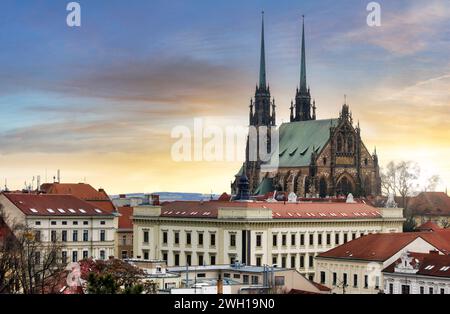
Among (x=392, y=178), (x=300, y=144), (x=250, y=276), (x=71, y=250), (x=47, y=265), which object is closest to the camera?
(x=47, y=265)

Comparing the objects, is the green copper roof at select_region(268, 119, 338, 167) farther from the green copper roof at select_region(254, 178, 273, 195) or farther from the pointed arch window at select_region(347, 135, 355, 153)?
the green copper roof at select_region(254, 178, 273, 195)

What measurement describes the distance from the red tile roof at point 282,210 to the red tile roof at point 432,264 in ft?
76.5

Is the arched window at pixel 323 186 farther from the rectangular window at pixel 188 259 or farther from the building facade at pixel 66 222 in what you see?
the building facade at pixel 66 222

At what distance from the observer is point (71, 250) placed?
72688 mm

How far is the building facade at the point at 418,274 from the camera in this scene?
52906 mm

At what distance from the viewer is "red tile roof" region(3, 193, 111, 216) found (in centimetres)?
7275

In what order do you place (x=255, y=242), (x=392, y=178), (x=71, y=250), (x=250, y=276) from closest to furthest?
(x=250, y=276) → (x=71, y=250) → (x=255, y=242) → (x=392, y=178)

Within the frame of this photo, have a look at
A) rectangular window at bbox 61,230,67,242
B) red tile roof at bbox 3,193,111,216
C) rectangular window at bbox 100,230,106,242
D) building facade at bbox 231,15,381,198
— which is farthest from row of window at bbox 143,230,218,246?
building facade at bbox 231,15,381,198

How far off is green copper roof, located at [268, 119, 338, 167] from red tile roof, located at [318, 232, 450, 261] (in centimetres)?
5111

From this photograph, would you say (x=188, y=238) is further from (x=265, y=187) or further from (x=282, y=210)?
(x=265, y=187)
